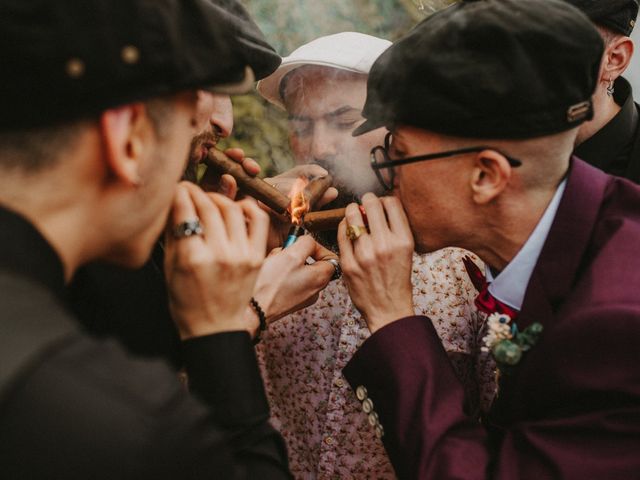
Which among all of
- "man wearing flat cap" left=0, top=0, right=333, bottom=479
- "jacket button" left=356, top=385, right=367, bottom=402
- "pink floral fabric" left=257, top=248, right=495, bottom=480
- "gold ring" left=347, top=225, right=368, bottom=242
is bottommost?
"pink floral fabric" left=257, top=248, right=495, bottom=480

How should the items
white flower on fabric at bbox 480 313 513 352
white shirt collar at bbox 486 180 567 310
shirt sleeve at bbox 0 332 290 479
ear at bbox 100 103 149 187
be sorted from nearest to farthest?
shirt sleeve at bbox 0 332 290 479 → ear at bbox 100 103 149 187 → white flower on fabric at bbox 480 313 513 352 → white shirt collar at bbox 486 180 567 310

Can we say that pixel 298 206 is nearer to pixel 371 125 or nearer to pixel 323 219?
pixel 323 219

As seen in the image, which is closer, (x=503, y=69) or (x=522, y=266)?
(x=503, y=69)

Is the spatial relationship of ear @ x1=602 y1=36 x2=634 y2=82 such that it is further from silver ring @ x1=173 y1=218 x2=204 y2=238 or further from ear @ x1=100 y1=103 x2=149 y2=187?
ear @ x1=100 y1=103 x2=149 y2=187

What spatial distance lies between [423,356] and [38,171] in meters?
1.45

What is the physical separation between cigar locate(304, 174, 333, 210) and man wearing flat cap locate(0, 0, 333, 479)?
1387mm

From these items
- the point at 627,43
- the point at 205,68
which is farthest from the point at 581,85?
the point at 627,43

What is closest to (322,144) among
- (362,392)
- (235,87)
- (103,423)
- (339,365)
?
(339,365)

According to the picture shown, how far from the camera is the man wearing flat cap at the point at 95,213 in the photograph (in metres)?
1.07

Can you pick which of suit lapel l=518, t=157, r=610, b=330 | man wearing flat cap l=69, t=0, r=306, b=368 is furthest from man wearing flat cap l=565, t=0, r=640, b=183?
man wearing flat cap l=69, t=0, r=306, b=368

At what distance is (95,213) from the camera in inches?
54.1

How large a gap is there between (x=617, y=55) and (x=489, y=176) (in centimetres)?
289

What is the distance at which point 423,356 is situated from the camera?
2150mm

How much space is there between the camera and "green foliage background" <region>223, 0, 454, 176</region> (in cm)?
414
